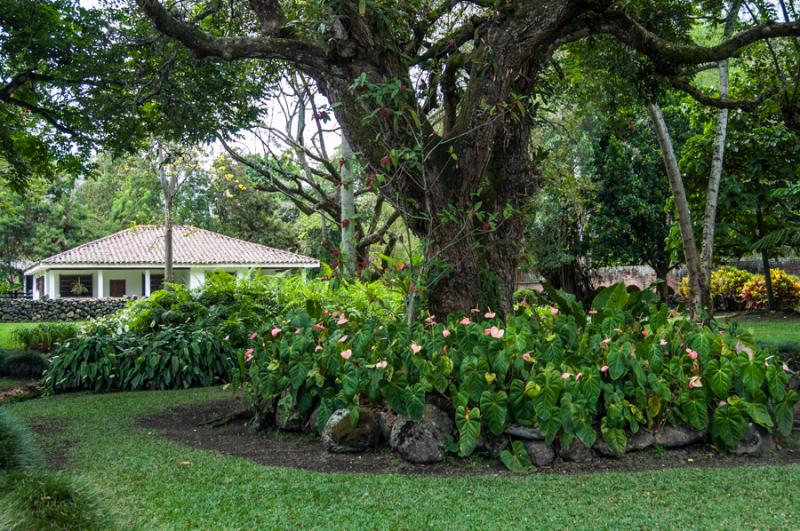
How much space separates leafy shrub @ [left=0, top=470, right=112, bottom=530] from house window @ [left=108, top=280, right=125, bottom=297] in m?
Answer: 31.5

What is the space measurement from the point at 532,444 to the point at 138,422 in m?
3.53

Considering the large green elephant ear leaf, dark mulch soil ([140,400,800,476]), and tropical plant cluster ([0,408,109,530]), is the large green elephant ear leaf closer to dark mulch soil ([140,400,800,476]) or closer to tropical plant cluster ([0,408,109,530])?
dark mulch soil ([140,400,800,476])

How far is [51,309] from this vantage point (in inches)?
1017

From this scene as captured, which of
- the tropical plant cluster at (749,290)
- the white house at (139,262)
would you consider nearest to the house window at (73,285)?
the white house at (139,262)

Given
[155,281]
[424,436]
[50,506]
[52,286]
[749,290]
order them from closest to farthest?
[50,506]
[424,436]
[749,290]
[52,286]
[155,281]

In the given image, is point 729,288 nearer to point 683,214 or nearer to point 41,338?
point 683,214

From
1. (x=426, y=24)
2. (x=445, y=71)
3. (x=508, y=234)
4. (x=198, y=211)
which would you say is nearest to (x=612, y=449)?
(x=508, y=234)

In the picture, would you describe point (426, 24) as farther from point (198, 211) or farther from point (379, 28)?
point (198, 211)

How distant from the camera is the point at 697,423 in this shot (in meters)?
4.32

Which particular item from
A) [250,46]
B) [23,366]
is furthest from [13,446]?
[23,366]

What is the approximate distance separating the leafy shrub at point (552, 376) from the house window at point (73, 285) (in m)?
29.2

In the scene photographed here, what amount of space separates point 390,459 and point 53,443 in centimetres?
266

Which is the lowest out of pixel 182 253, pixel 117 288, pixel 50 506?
pixel 50 506

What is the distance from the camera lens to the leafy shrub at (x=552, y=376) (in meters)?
4.25
